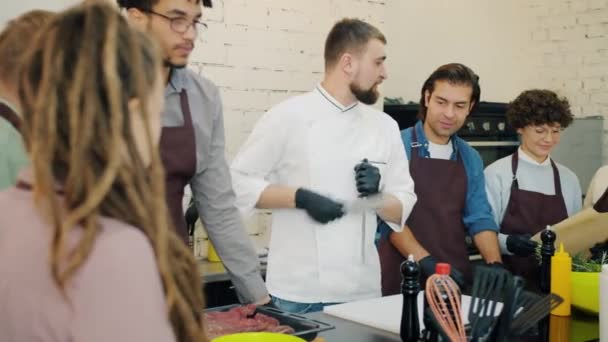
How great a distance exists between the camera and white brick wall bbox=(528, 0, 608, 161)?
495 centimetres

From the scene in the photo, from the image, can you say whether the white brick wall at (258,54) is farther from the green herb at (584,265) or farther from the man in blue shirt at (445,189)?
the green herb at (584,265)

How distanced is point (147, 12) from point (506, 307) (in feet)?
3.87

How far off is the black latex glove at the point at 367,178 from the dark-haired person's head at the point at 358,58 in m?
0.30

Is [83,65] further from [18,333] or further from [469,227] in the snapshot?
[469,227]

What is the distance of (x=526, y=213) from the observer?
10.2ft

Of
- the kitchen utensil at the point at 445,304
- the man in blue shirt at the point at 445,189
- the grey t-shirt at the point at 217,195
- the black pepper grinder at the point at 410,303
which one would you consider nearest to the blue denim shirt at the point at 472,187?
the man in blue shirt at the point at 445,189

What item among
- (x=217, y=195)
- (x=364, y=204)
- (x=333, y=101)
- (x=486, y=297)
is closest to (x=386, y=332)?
(x=486, y=297)

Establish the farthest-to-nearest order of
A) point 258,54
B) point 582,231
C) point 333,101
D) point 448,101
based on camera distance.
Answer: point 258,54
point 448,101
point 333,101
point 582,231

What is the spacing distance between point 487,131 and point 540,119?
3.63ft

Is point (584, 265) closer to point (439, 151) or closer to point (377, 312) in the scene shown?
point (377, 312)

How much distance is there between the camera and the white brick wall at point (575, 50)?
4.95 metres

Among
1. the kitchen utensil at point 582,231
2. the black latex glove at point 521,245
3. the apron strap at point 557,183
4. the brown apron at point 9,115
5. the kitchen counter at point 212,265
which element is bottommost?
the kitchen counter at point 212,265

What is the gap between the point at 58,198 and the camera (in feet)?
2.58

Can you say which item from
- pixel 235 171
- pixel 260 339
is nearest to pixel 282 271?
pixel 235 171
